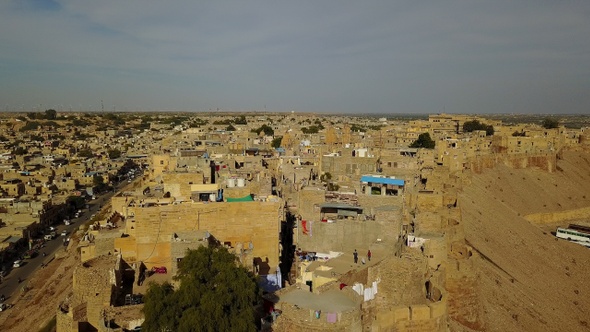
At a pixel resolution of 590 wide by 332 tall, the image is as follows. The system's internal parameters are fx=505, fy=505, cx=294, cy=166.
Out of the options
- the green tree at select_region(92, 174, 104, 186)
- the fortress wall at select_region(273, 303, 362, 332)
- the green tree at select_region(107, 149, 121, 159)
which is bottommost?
the green tree at select_region(92, 174, 104, 186)

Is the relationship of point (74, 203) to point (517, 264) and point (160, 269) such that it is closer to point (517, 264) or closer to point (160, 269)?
point (160, 269)

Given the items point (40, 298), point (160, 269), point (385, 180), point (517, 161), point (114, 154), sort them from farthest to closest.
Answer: point (114, 154)
point (517, 161)
point (385, 180)
point (40, 298)
point (160, 269)

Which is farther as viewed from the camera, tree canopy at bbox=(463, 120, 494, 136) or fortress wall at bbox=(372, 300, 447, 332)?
tree canopy at bbox=(463, 120, 494, 136)

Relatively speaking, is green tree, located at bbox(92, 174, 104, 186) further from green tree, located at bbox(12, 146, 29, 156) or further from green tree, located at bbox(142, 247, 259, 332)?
green tree, located at bbox(142, 247, 259, 332)

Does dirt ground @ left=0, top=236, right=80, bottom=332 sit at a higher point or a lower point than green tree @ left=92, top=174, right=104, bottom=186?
lower

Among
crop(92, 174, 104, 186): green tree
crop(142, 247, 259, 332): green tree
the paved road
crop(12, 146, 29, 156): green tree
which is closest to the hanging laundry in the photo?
crop(142, 247, 259, 332): green tree

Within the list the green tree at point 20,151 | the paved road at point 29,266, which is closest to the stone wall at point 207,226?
the paved road at point 29,266

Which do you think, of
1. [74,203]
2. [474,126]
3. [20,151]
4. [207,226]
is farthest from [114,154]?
[207,226]

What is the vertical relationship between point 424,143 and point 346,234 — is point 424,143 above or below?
above
